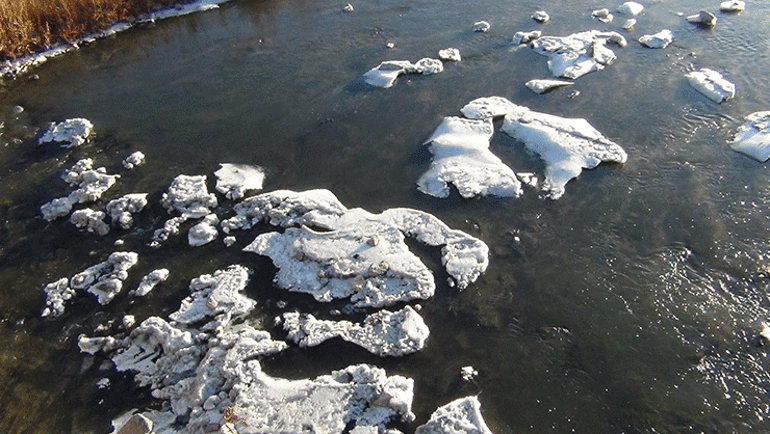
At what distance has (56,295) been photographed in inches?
260

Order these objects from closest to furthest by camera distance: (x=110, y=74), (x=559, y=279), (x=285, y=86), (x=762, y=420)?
(x=762, y=420) < (x=559, y=279) < (x=285, y=86) < (x=110, y=74)

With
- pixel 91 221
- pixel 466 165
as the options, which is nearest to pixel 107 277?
pixel 91 221

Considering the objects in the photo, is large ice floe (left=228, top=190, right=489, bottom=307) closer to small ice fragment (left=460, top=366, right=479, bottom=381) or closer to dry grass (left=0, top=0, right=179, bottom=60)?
small ice fragment (left=460, top=366, right=479, bottom=381)

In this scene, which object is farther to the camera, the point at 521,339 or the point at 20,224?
the point at 20,224

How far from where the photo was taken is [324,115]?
9.61 metres

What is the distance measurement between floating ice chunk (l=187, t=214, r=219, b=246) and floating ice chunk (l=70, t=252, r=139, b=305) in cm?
73

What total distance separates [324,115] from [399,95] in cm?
147

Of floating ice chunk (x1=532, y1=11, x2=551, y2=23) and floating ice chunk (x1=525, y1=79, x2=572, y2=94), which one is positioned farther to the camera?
floating ice chunk (x1=532, y1=11, x2=551, y2=23)

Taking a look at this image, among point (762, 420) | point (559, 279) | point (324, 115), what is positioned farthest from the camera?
point (324, 115)

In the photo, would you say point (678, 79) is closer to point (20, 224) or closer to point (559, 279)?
point (559, 279)

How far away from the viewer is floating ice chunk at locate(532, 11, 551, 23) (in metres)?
12.0

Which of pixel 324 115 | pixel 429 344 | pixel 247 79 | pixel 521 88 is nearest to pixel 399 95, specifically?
pixel 324 115

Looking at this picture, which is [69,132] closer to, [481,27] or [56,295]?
[56,295]

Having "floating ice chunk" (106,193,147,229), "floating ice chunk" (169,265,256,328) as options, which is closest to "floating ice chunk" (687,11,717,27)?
"floating ice chunk" (169,265,256,328)
